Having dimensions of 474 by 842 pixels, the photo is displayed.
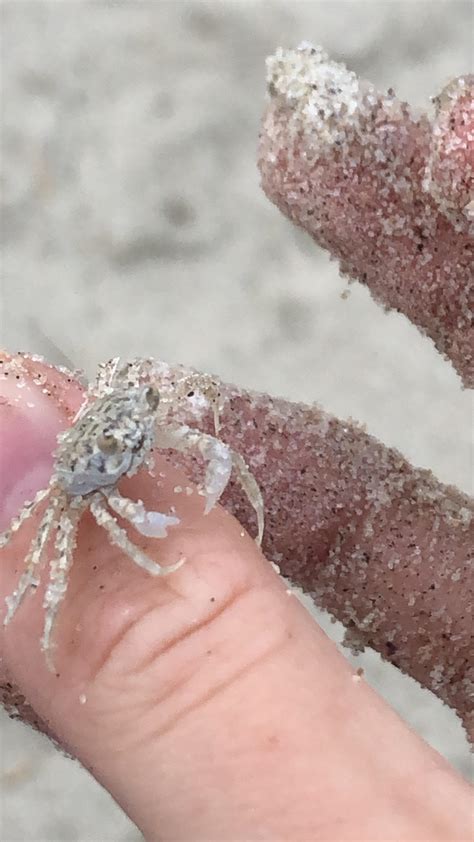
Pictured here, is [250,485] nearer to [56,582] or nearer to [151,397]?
[151,397]

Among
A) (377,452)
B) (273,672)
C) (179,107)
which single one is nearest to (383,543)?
(377,452)

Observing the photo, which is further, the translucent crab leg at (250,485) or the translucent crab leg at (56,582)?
the translucent crab leg at (250,485)

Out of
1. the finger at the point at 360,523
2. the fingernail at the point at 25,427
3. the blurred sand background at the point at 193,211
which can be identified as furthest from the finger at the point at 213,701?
the blurred sand background at the point at 193,211

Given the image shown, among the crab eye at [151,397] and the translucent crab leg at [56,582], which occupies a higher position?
the crab eye at [151,397]

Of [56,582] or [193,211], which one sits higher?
[193,211]

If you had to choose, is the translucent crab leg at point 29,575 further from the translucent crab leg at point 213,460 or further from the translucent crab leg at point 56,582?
the translucent crab leg at point 213,460

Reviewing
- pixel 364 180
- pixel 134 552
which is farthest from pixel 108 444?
pixel 364 180
